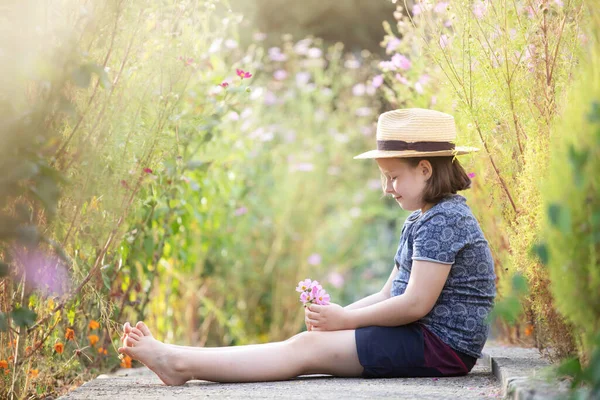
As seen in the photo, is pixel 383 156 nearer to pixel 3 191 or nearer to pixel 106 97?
pixel 106 97

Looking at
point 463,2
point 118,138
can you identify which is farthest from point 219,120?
point 463,2

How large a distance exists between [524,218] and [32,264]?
4.89ft

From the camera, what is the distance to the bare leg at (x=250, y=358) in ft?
8.89

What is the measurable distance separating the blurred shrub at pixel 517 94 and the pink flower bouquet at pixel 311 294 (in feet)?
2.13

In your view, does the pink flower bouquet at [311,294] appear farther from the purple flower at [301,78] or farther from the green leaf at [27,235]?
the purple flower at [301,78]

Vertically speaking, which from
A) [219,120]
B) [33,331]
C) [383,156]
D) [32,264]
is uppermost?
[219,120]

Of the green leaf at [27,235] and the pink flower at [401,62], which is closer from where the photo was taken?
the green leaf at [27,235]

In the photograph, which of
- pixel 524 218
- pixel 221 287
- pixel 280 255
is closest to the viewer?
pixel 524 218

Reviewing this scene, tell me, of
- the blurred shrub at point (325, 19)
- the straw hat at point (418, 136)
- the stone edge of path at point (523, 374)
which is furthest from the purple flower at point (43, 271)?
the blurred shrub at point (325, 19)

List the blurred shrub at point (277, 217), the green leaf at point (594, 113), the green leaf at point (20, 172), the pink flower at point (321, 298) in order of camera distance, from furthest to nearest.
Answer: the blurred shrub at point (277, 217), the pink flower at point (321, 298), the green leaf at point (20, 172), the green leaf at point (594, 113)

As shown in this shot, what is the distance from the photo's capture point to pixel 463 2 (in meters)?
2.71

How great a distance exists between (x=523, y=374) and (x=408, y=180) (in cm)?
80

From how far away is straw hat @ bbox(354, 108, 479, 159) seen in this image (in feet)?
9.20

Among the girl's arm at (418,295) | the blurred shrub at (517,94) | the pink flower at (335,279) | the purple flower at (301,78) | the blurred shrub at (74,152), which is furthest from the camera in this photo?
the purple flower at (301,78)
